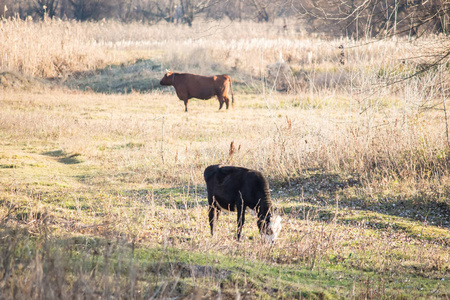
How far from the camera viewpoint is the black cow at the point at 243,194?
19.0 feet

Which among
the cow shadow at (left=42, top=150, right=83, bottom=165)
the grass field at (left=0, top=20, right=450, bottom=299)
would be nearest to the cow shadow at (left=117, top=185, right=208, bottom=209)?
the grass field at (left=0, top=20, right=450, bottom=299)

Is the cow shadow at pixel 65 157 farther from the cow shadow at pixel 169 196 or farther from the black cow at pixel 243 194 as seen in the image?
the black cow at pixel 243 194

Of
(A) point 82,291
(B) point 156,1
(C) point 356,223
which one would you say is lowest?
(C) point 356,223

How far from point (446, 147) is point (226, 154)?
5.02m

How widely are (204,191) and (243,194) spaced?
12.1ft

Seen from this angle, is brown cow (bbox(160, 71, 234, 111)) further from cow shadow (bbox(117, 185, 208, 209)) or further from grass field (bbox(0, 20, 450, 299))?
cow shadow (bbox(117, 185, 208, 209))

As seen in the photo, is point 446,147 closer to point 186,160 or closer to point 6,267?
point 186,160

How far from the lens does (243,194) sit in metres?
5.87

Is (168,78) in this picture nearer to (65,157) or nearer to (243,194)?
(65,157)

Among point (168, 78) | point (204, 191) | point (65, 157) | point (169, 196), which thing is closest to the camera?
point (169, 196)

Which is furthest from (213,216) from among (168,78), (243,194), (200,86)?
(168,78)

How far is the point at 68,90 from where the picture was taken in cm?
2234

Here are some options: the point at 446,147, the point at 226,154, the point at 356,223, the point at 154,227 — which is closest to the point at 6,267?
the point at 154,227

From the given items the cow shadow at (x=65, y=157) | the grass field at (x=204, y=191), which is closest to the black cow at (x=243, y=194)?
the grass field at (x=204, y=191)
